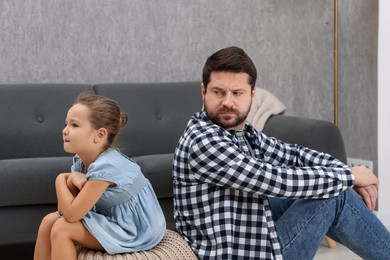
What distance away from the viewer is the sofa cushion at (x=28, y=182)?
9.83ft

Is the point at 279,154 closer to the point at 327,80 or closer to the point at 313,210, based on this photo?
the point at 313,210

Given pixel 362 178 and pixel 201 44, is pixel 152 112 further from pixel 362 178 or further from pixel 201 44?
pixel 362 178

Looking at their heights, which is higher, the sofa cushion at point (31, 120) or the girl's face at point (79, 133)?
the girl's face at point (79, 133)

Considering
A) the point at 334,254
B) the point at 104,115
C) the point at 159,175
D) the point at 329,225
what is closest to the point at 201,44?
the point at 159,175

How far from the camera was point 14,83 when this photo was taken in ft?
12.6

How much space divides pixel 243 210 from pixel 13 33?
2253 mm

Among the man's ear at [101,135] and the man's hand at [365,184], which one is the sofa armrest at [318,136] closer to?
the man's hand at [365,184]

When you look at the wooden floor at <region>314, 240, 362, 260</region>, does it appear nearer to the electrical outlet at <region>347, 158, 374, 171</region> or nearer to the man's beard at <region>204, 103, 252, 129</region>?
the electrical outlet at <region>347, 158, 374, 171</region>

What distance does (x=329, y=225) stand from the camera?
2045 millimetres

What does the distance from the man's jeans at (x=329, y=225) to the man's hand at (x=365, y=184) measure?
64 millimetres

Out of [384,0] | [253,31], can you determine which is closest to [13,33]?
[253,31]

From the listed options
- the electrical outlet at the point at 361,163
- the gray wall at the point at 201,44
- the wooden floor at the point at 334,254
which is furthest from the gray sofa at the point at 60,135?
the electrical outlet at the point at 361,163

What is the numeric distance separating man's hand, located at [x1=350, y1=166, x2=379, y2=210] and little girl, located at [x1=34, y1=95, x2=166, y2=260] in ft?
1.85

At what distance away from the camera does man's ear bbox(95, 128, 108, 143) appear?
2.07 m
